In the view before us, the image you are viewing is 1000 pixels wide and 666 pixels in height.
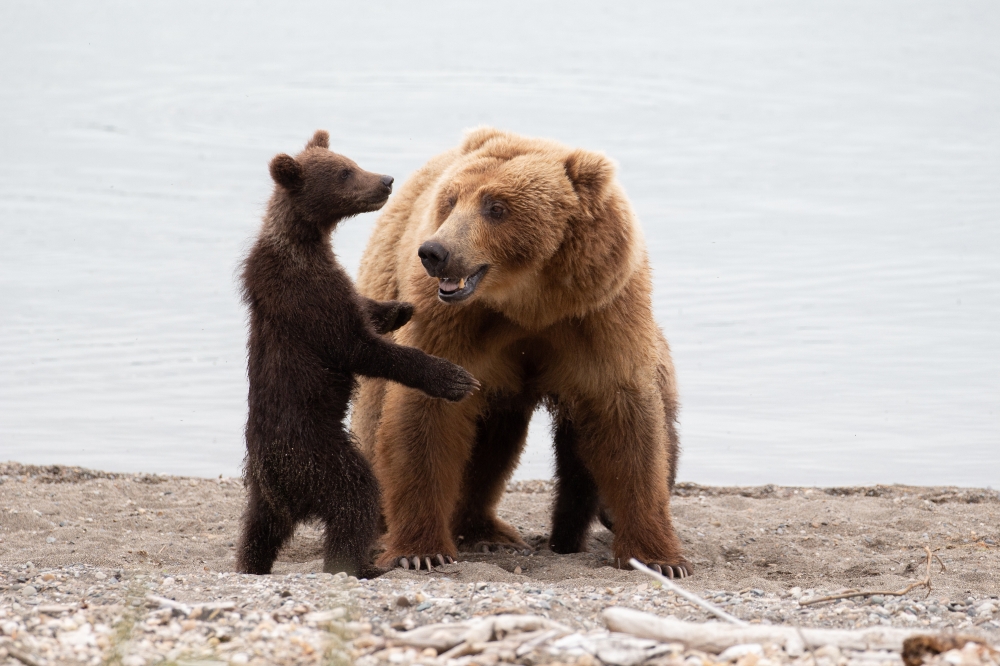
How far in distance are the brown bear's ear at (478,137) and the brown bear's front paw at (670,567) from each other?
6.97 ft

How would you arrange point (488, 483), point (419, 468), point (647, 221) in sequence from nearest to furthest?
point (419, 468)
point (488, 483)
point (647, 221)

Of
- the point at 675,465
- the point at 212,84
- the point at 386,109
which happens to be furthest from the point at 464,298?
the point at 212,84

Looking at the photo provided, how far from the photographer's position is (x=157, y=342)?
12562 mm

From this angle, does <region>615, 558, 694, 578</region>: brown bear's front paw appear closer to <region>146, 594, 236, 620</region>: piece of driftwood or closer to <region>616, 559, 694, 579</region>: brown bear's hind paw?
<region>616, 559, 694, 579</region>: brown bear's hind paw

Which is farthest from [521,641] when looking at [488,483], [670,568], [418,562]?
[488,483]

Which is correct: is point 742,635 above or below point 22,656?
above

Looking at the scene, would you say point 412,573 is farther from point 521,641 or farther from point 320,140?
point 521,641

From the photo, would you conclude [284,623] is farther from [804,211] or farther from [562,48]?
[562,48]

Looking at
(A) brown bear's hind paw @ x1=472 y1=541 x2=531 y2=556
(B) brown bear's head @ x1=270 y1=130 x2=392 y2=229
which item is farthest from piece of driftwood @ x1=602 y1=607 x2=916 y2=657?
(A) brown bear's hind paw @ x1=472 y1=541 x2=531 y2=556

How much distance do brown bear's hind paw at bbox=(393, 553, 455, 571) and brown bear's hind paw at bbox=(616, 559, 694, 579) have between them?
859 mm

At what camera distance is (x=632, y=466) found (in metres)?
6.68

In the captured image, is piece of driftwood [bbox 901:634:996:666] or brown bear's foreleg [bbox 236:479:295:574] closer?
piece of driftwood [bbox 901:634:996:666]

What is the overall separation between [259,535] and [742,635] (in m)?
2.73

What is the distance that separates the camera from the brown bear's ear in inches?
264
